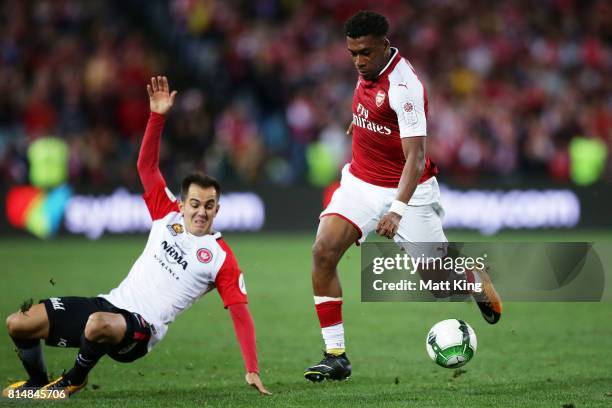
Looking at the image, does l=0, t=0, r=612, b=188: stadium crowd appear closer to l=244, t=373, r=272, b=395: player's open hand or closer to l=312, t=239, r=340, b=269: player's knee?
l=312, t=239, r=340, b=269: player's knee

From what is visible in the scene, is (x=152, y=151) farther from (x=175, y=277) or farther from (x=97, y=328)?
(x=97, y=328)

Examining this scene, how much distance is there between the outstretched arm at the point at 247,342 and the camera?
19.9 ft

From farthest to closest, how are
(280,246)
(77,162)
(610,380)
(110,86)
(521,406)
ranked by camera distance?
(110,86)
(77,162)
(280,246)
(610,380)
(521,406)

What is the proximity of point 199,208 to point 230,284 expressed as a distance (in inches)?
20.2

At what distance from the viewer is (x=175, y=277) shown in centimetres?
639

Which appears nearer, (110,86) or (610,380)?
(610,380)

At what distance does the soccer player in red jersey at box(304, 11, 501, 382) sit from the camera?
668cm

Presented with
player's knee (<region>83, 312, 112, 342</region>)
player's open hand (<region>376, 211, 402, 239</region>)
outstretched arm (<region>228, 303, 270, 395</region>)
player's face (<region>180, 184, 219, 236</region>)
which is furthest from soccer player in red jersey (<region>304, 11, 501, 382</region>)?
player's knee (<region>83, 312, 112, 342</region>)

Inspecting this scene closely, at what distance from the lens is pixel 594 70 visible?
2097 centimetres

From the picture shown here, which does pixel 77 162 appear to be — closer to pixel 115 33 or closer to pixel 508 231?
pixel 115 33

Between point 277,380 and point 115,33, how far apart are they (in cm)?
1451

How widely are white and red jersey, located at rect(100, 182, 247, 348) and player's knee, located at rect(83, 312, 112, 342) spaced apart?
0.29 meters

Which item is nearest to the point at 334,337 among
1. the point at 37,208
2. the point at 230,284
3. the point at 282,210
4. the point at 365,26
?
the point at 230,284

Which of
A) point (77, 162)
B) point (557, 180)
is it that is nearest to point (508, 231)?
point (557, 180)
